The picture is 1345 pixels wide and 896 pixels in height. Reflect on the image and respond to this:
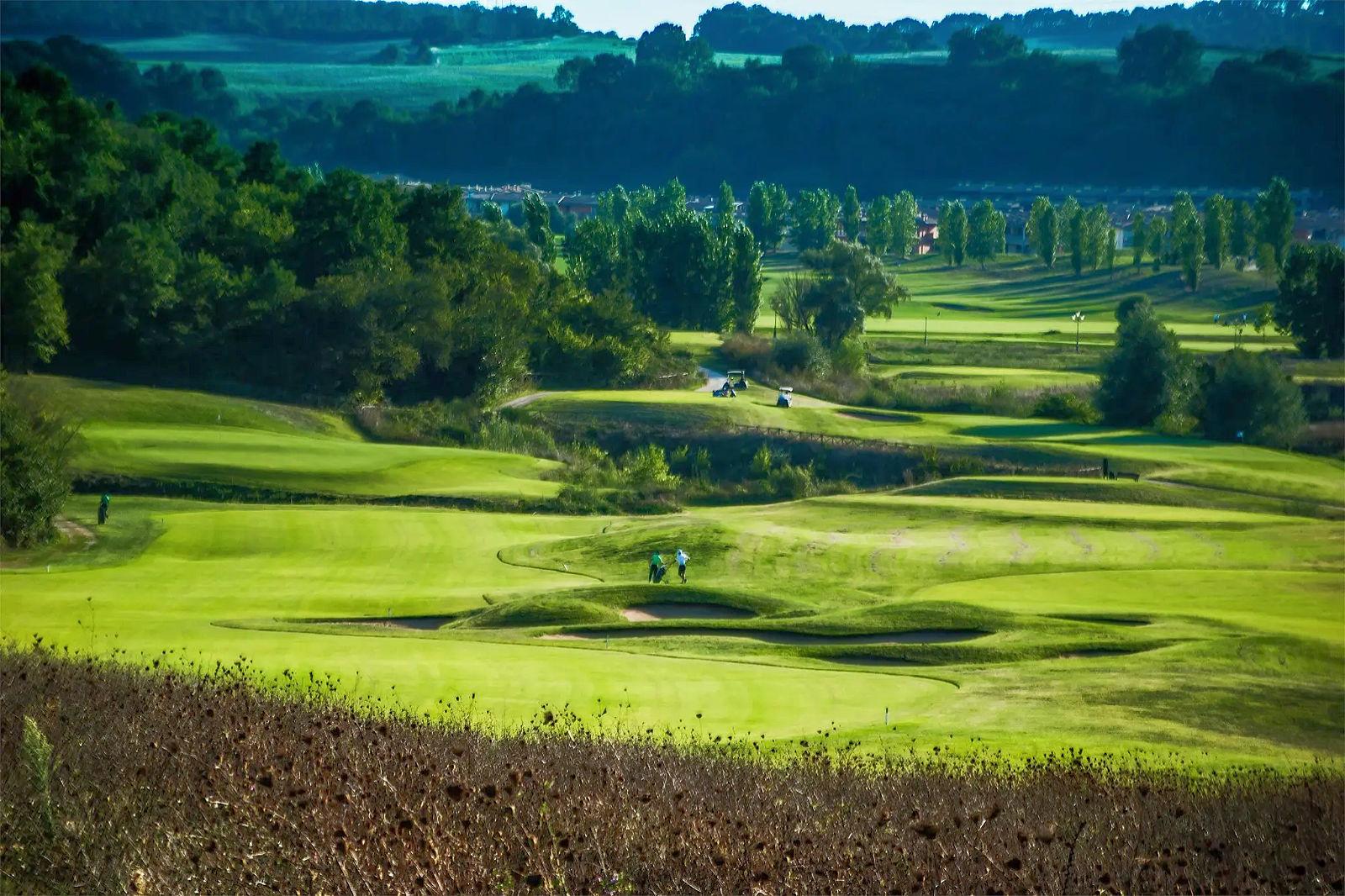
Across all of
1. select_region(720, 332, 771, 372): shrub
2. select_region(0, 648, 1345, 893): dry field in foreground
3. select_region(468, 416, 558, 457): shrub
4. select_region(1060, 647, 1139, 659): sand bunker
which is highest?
select_region(0, 648, 1345, 893): dry field in foreground

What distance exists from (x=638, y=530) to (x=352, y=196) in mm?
50255

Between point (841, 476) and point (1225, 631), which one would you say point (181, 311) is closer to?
point (841, 476)

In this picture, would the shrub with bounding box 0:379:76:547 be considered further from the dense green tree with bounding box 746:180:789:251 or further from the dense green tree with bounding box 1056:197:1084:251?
the dense green tree with bounding box 746:180:789:251

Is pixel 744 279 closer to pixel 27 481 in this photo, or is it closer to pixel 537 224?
pixel 537 224

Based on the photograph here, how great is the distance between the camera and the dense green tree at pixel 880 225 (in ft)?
537

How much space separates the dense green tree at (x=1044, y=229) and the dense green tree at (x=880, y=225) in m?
14.7

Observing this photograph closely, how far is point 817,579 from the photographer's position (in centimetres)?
3728

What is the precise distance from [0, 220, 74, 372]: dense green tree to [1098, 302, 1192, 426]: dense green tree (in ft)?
150

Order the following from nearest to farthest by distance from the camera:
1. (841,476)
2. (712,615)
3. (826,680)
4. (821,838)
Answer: (821,838) → (826,680) → (712,615) → (841,476)

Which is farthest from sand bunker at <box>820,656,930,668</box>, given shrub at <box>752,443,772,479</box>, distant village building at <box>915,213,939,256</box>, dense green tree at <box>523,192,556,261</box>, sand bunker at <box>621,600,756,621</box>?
distant village building at <box>915,213,939,256</box>

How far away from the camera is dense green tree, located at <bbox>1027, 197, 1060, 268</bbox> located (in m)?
151

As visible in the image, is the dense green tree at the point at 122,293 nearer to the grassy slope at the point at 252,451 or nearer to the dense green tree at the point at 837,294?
the grassy slope at the point at 252,451

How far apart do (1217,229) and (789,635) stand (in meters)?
115

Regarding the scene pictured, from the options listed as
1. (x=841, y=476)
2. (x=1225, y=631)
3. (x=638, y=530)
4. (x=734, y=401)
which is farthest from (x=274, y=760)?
(x=734, y=401)
